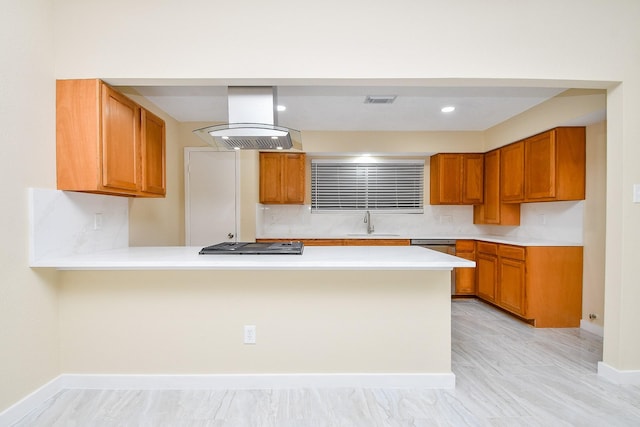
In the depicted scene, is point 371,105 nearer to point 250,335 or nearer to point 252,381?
point 250,335

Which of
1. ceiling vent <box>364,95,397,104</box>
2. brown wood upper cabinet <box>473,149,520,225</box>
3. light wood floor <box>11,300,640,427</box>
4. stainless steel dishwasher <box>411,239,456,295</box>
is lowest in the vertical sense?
light wood floor <box>11,300,640,427</box>

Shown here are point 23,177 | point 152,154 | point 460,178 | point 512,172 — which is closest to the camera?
point 23,177

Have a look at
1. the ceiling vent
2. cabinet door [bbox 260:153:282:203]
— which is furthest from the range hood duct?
cabinet door [bbox 260:153:282:203]

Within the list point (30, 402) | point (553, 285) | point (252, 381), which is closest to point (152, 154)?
point (30, 402)

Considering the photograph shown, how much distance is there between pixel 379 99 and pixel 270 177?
202cm

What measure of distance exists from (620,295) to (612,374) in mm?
575

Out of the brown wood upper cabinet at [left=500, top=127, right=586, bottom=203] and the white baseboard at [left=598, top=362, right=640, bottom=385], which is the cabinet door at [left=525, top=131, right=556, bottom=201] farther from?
the white baseboard at [left=598, top=362, right=640, bottom=385]

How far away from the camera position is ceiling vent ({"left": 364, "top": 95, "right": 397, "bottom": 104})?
121 inches

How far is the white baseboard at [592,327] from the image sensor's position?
3031 mm

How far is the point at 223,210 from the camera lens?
4.00m

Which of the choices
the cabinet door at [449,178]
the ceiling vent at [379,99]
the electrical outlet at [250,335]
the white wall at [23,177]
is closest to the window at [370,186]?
the cabinet door at [449,178]

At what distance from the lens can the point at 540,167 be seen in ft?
11.2

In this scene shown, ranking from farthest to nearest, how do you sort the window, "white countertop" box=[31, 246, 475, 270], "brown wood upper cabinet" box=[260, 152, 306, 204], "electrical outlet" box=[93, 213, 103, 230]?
the window
"brown wood upper cabinet" box=[260, 152, 306, 204]
"electrical outlet" box=[93, 213, 103, 230]
"white countertop" box=[31, 246, 475, 270]

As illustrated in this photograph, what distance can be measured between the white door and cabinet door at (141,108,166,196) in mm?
1232
